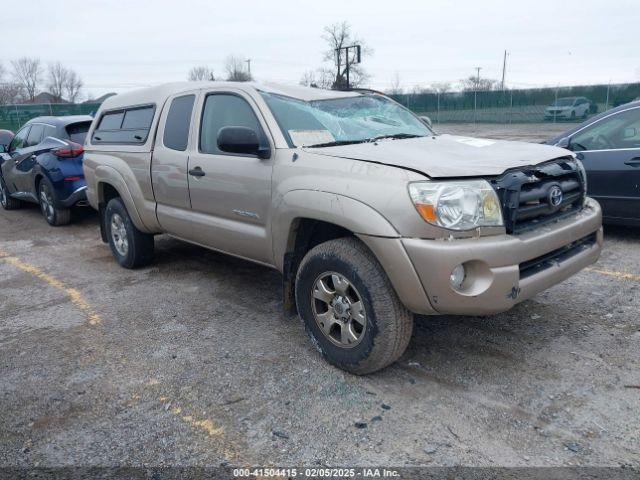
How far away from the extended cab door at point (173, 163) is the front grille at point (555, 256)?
282 cm

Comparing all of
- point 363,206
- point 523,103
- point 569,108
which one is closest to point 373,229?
point 363,206

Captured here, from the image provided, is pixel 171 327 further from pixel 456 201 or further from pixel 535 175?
pixel 535 175

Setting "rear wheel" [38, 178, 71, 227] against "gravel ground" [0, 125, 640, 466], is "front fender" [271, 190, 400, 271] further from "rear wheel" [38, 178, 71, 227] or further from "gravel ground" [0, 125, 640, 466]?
"rear wheel" [38, 178, 71, 227]

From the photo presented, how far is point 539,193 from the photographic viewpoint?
10.2ft

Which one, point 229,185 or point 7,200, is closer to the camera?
point 229,185

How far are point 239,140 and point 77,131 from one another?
571cm

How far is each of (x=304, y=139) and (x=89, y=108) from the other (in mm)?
28047

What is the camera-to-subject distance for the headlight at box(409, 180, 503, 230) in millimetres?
2818

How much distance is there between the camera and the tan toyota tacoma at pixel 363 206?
9.32 ft

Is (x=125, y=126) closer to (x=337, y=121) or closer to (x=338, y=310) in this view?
(x=337, y=121)

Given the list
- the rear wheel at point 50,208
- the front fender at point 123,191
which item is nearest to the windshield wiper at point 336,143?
the front fender at point 123,191

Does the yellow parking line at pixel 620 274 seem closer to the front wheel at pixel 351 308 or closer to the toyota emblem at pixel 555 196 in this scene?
the toyota emblem at pixel 555 196

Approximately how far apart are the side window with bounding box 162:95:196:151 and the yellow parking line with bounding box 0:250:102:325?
1.61m

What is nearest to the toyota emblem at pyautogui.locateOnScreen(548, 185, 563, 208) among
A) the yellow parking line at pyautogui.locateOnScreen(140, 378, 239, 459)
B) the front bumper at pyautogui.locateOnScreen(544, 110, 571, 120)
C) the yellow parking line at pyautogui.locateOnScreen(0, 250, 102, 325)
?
the yellow parking line at pyautogui.locateOnScreen(140, 378, 239, 459)
